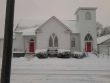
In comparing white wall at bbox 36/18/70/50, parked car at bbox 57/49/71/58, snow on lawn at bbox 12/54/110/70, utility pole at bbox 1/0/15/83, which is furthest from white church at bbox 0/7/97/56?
utility pole at bbox 1/0/15/83

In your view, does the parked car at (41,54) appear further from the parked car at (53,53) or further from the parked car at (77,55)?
the parked car at (77,55)

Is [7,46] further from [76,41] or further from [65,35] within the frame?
[65,35]

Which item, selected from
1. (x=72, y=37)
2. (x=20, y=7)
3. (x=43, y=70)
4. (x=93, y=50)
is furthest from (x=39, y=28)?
(x=20, y=7)

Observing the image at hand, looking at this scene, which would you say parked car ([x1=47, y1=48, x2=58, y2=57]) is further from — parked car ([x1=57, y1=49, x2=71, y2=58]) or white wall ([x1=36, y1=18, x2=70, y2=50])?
white wall ([x1=36, y1=18, x2=70, y2=50])

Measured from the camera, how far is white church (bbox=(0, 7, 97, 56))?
5.28 m

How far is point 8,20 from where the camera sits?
41.9 inches

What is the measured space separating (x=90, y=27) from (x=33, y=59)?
1.84 meters

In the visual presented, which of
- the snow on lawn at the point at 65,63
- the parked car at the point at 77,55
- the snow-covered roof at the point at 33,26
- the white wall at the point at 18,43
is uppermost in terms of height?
the snow-covered roof at the point at 33,26

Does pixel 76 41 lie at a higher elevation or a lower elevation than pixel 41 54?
higher

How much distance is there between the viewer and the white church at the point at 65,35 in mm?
5281

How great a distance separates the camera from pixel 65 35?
655 centimetres

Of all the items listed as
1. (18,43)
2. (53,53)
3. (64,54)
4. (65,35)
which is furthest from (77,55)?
(65,35)

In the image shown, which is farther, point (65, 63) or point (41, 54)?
point (65, 63)

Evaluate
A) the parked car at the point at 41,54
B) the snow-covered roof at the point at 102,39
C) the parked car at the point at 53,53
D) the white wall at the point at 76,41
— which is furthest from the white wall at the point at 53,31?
the snow-covered roof at the point at 102,39
